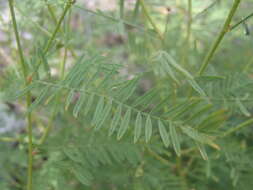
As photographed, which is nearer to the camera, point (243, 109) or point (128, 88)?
point (128, 88)

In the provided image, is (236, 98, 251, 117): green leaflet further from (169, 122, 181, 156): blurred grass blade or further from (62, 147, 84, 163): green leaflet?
(62, 147, 84, 163): green leaflet

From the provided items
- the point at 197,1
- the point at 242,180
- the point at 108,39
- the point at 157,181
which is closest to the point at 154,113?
the point at 157,181

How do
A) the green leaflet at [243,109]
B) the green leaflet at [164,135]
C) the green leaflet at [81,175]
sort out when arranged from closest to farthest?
1. the green leaflet at [164,135]
2. the green leaflet at [243,109]
3. the green leaflet at [81,175]

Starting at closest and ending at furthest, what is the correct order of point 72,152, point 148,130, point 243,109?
point 148,130, point 243,109, point 72,152

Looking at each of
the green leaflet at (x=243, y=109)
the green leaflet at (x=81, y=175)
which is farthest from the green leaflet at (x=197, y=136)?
the green leaflet at (x=81, y=175)

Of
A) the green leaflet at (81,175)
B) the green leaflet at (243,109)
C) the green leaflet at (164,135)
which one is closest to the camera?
the green leaflet at (164,135)

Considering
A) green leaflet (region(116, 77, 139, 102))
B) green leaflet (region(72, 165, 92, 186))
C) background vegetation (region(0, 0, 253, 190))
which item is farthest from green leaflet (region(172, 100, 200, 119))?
green leaflet (region(72, 165, 92, 186))

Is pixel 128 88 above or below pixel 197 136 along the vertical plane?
above

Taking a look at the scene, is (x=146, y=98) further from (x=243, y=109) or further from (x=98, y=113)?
(x=243, y=109)

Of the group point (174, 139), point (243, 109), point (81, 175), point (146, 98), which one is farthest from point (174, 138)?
point (81, 175)

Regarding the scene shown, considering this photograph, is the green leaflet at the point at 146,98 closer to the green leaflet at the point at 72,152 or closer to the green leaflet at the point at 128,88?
the green leaflet at the point at 128,88
